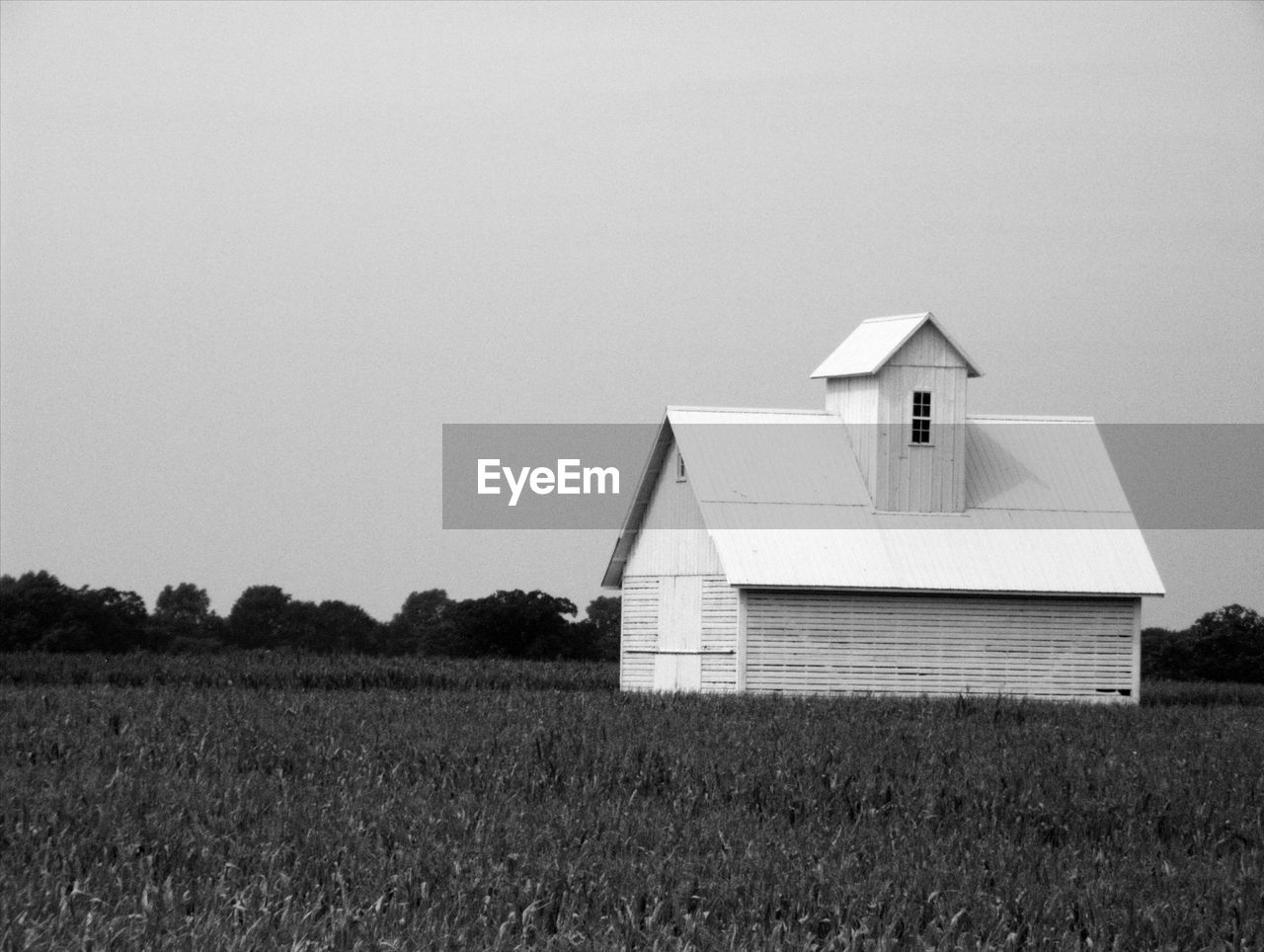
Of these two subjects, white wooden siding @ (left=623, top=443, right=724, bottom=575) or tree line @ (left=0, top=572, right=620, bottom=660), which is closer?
white wooden siding @ (left=623, top=443, right=724, bottom=575)

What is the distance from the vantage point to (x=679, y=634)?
117ft

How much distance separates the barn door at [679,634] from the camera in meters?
35.0

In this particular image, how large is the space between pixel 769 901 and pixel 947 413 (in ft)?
91.1

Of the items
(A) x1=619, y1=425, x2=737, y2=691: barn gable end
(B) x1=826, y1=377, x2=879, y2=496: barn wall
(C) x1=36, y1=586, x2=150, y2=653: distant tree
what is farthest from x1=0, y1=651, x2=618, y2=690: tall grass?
(C) x1=36, y1=586, x2=150, y2=653: distant tree

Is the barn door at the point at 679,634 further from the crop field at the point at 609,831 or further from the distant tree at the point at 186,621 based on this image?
the distant tree at the point at 186,621

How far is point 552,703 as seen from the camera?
90.7 feet

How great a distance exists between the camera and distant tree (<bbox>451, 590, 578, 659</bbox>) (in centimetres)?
5984

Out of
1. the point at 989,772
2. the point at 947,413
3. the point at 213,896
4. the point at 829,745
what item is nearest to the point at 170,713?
the point at 829,745

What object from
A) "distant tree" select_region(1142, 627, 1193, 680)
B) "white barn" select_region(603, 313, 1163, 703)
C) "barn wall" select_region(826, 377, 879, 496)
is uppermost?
"barn wall" select_region(826, 377, 879, 496)

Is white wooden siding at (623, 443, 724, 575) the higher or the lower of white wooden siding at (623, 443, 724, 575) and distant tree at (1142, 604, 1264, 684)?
the higher

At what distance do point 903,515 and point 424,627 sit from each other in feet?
132

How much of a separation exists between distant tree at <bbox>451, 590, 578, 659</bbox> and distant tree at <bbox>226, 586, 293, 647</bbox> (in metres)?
13.6

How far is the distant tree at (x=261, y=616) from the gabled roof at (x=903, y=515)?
3544 cm

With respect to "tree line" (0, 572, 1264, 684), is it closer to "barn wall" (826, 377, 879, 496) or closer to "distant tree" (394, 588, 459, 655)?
"distant tree" (394, 588, 459, 655)
